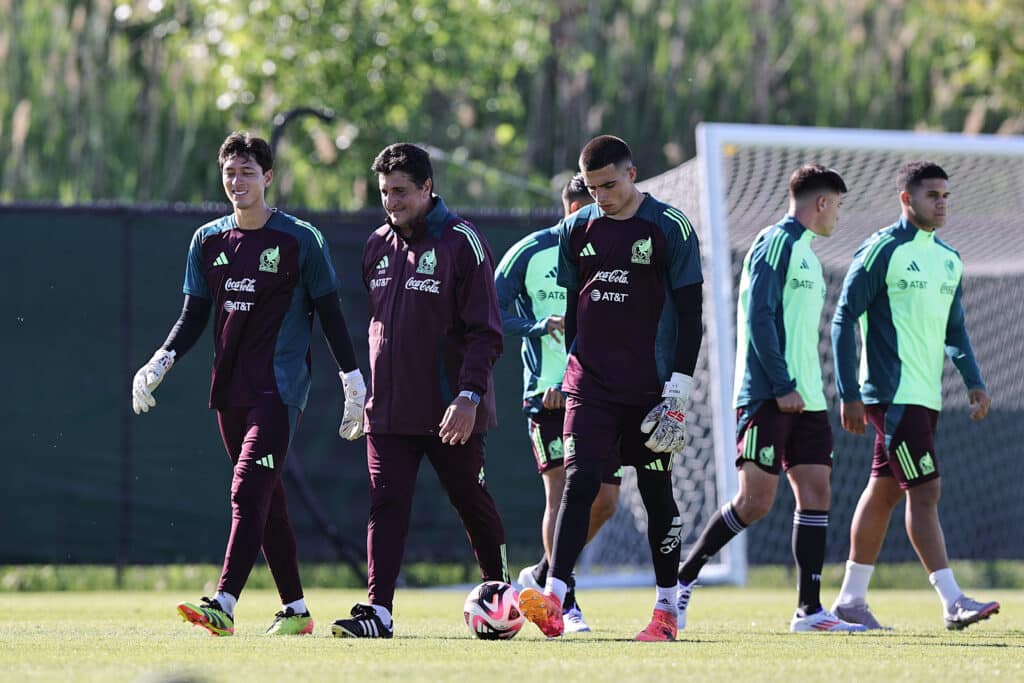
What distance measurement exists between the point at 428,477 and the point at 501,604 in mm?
6013

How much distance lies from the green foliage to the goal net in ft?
8.02

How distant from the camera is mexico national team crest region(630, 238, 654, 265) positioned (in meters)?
7.70

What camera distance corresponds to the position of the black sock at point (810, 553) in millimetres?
9031

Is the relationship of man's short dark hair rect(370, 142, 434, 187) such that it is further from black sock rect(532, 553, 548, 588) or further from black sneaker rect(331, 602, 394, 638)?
black sock rect(532, 553, 548, 588)

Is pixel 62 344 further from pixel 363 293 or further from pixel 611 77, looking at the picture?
pixel 611 77

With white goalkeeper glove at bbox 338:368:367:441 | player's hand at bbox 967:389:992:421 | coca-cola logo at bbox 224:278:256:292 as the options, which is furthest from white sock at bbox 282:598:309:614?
player's hand at bbox 967:389:992:421

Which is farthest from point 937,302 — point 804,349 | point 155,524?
point 155,524

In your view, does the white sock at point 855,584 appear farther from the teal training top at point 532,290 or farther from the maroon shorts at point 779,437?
the teal training top at point 532,290

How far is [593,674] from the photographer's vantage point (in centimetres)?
604

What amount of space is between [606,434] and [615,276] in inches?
26.7

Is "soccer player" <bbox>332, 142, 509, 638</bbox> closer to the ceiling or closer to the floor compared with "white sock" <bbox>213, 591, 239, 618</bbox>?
closer to the ceiling

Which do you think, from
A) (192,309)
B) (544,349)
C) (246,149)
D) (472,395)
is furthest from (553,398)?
(246,149)

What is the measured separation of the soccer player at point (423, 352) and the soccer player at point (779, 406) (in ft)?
5.25

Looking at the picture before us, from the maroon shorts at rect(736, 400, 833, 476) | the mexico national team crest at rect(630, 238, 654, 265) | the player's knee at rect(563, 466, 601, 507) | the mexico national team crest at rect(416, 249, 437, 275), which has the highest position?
the mexico national team crest at rect(630, 238, 654, 265)
